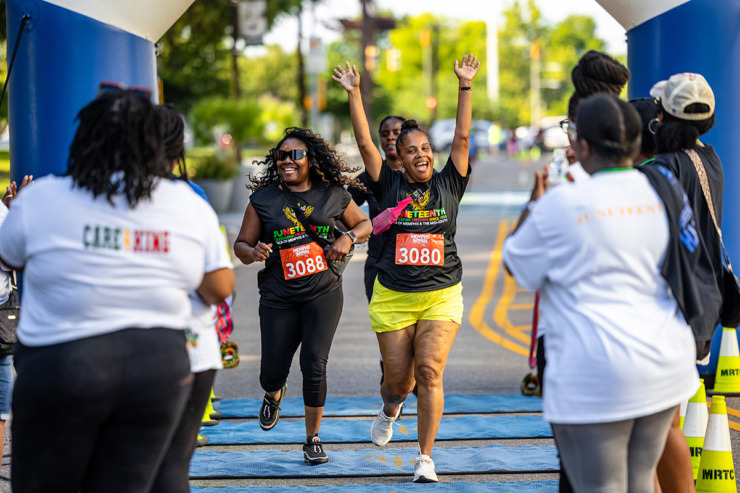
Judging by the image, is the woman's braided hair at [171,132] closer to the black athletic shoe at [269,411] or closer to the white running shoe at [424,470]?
the white running shoe at [424,470]

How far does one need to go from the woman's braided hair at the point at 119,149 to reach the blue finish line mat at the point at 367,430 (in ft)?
11.5

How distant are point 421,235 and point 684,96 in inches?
73.3

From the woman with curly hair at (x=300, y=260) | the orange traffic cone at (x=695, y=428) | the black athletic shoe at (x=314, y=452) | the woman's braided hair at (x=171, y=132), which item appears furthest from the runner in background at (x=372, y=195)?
the woman's braided hair at (x=171, y=132)

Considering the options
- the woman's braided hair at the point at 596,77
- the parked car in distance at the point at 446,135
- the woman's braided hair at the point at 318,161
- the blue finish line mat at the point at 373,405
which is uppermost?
the parked car in distance at the point at 446,135

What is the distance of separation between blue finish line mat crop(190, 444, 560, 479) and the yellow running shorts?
0.80 meters

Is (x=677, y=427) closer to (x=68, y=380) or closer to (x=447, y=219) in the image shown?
(x=447, y=219)

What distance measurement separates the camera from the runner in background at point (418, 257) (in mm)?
5578

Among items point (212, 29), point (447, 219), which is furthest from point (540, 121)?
point (447, 219)

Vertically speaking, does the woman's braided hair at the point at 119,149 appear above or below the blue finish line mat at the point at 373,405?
above

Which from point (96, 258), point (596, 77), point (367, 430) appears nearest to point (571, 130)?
point (596, 77)

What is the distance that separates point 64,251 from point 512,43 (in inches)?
3153

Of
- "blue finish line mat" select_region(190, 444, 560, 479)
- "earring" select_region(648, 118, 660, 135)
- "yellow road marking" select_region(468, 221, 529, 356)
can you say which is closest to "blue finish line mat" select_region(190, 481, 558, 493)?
"blue finish line mat" select_region(190, 444, 560, 479)

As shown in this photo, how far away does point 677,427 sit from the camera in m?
4.14

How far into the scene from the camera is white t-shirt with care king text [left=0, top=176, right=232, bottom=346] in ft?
9.77
